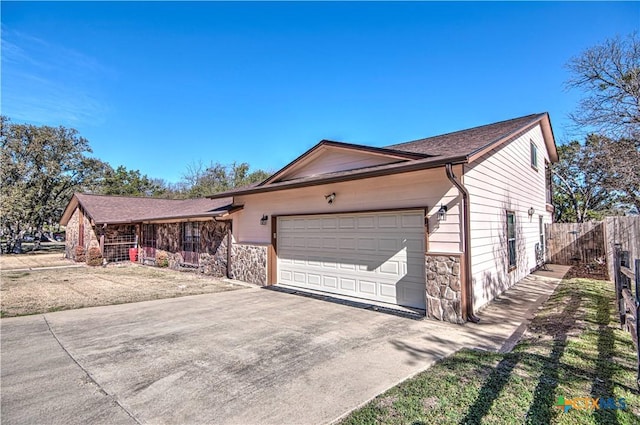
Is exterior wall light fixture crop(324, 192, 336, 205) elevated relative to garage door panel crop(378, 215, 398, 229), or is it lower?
elevated

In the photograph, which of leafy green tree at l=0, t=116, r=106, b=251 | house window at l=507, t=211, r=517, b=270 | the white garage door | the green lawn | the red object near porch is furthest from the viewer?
leafy green tree at l=0, t=116, r=106, b=251

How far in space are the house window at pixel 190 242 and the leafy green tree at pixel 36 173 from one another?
1764cm

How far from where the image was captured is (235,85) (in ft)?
49.3

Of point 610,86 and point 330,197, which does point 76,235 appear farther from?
point 610,86

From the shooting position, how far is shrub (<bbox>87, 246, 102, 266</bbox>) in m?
17.1

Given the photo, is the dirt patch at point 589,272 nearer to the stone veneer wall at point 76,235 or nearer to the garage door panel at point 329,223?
the garage door panel at point 329,223

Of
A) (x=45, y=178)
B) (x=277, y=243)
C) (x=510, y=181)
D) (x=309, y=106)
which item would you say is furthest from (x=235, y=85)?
(x=45, y=178)

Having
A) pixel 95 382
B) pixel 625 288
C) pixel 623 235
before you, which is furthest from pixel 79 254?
pixel 623 235

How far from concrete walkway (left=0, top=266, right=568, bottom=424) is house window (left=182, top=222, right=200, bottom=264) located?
6.66 metres

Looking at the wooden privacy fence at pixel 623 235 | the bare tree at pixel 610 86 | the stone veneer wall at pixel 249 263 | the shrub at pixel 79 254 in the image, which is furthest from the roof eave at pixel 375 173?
the shrub at pixel 79 254

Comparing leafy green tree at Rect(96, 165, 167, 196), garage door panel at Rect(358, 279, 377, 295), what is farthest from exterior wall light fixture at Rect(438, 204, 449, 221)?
leafy green tree at Rect(96, 165, 167, 196)

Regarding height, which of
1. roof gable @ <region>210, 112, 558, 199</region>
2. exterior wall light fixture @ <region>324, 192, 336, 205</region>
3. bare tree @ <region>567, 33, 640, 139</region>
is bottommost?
exterior wall light fixture @ <region>324, 192, 336, 205</region>

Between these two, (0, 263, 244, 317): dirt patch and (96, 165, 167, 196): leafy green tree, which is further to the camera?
(96, 165, 167, 196): leafy green tree

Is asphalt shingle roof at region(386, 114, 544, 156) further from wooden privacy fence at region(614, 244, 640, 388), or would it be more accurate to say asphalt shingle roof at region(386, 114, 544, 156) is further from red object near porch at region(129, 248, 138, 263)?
red object near porch at region(129, 248, 138, 263)
